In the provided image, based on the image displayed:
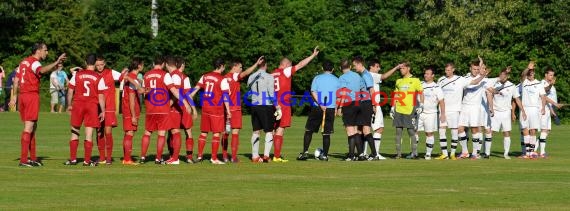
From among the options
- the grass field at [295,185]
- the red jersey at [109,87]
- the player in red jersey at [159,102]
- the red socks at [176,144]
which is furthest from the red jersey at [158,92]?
the grass field at [295,185]

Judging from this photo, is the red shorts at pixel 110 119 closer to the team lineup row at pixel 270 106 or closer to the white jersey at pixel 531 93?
the team lineup row at pixel 270 106

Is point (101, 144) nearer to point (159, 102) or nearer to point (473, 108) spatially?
point (159, 102)

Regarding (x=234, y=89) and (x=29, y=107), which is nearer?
(x=29, y=107)

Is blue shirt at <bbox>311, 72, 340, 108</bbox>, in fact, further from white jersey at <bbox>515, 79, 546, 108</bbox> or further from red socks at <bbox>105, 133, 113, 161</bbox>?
white jersey at <bbox>515, 79, 546, 108</bbox>

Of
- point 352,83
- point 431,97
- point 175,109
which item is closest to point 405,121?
point 431,97

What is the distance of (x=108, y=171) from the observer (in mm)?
20922

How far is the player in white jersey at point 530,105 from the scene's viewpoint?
89.6 feet

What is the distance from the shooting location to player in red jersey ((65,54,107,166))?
22.3 metres

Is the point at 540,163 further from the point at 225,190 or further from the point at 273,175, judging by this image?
the point at 225,190

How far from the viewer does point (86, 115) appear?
2253 centimetres

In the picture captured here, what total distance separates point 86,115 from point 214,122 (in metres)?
2.53

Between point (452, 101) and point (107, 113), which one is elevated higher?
point (452, 101)

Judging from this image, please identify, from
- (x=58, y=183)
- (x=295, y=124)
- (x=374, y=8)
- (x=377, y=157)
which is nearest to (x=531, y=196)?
(x=58, y=183)

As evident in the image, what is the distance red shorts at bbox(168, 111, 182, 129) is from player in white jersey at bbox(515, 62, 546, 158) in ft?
26.5
